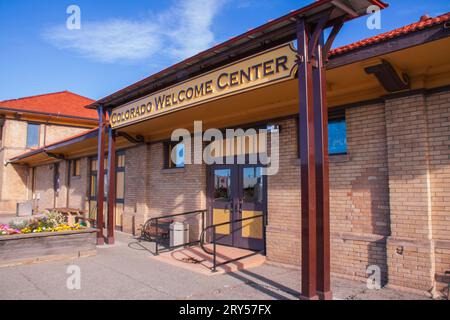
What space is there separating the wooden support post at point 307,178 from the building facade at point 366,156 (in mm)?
390

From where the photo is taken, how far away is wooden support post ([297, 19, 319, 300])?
429cm

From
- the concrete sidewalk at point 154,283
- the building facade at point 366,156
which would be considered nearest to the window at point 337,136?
the building facade at point 366,156

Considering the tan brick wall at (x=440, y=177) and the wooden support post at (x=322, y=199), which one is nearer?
the wooden support post at (x=322, y=199)

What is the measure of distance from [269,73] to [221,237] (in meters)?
4.51

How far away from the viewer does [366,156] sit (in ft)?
19.0

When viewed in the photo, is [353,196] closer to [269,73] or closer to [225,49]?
[269,73]

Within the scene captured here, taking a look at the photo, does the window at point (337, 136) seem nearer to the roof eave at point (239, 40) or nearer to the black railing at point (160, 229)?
the roof eave at point (239, 40)

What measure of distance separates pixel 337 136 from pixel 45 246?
6.07 metres

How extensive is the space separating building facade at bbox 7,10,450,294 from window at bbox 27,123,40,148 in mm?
16372

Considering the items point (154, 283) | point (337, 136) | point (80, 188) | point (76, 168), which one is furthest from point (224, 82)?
point (76, 168)

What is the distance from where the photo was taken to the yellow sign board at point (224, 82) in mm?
4770

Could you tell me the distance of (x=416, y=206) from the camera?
16.6 feet

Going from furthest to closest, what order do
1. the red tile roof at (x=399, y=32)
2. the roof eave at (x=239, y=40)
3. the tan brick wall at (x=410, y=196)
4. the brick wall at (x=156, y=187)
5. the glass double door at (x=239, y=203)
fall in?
the brick wall at (x=156, y=187), the glass double door at (x=239, y=203), the tan brick wall at (x=410, y=196), the roof eave at (x=239, y=40), the red tile roof at (x=399, y=32)

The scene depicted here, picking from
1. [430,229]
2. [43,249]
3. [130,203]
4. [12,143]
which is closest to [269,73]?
[430,229]
